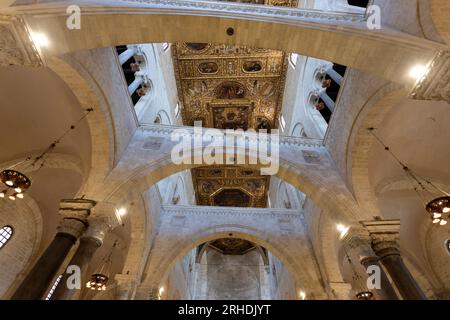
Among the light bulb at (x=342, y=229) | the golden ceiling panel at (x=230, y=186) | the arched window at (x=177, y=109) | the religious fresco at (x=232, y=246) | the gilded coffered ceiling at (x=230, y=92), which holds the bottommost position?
the light bulb at (x=342, y=229)

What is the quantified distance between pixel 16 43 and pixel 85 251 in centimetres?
418

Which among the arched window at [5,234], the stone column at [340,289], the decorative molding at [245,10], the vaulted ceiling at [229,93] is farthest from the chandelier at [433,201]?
the arched window at [5,234]

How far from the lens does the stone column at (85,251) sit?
5.23 meters

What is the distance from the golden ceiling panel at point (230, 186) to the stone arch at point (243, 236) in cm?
704

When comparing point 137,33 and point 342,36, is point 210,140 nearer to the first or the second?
point 137,33

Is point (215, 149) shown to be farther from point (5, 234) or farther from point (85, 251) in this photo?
point (5, 234)

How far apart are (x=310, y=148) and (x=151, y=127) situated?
224 inches

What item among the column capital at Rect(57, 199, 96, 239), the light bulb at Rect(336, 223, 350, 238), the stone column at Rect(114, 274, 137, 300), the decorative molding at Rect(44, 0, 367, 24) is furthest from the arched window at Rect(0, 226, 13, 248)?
the light bulb at Rect(336, 223, 350, 238)

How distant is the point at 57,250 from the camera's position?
5402 millimetres

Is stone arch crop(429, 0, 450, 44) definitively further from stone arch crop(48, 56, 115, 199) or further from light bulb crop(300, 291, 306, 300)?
light bulb crop(300, 291, 306, 300)

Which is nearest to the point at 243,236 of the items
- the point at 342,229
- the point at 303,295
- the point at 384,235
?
the point at 303,295

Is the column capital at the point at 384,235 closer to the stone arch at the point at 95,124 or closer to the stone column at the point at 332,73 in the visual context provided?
the stone column at the point at 332,73
